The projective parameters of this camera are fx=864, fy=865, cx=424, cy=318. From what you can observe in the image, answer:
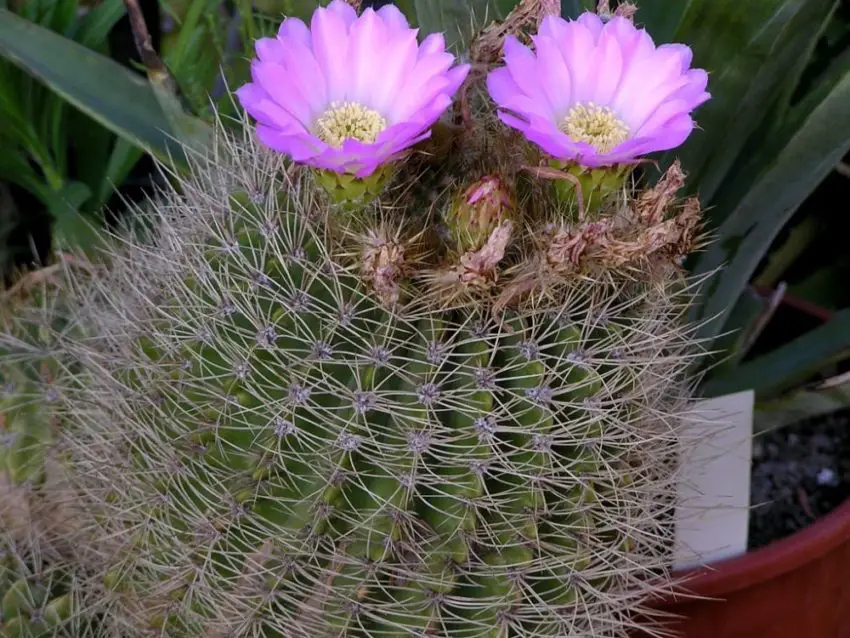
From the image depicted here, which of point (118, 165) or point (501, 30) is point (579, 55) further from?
point (118, 165)

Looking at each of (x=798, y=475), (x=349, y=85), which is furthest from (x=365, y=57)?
(x=798, y=475)

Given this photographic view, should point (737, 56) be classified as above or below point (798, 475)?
above

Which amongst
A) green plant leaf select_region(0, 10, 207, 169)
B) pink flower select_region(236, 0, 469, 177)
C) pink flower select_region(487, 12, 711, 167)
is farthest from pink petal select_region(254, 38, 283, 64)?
green plant leaf select_region(0, 10, 207, 169)

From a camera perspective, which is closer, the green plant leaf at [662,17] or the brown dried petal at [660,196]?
the brown dried petal at [660,196]

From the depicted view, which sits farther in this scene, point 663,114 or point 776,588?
point 776,588

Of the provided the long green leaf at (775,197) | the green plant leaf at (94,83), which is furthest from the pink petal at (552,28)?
the green plant leaf at (94,83)

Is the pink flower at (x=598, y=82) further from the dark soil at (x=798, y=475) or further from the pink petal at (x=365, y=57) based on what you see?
the dark soil at (x=798, y=475)

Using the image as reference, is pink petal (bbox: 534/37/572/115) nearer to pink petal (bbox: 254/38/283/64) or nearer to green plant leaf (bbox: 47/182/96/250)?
pink petal (bbox: 254/38/283/64)

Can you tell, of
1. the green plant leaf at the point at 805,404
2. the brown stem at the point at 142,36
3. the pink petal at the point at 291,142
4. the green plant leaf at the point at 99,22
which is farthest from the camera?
the green plant leaf at the point at 99,22
